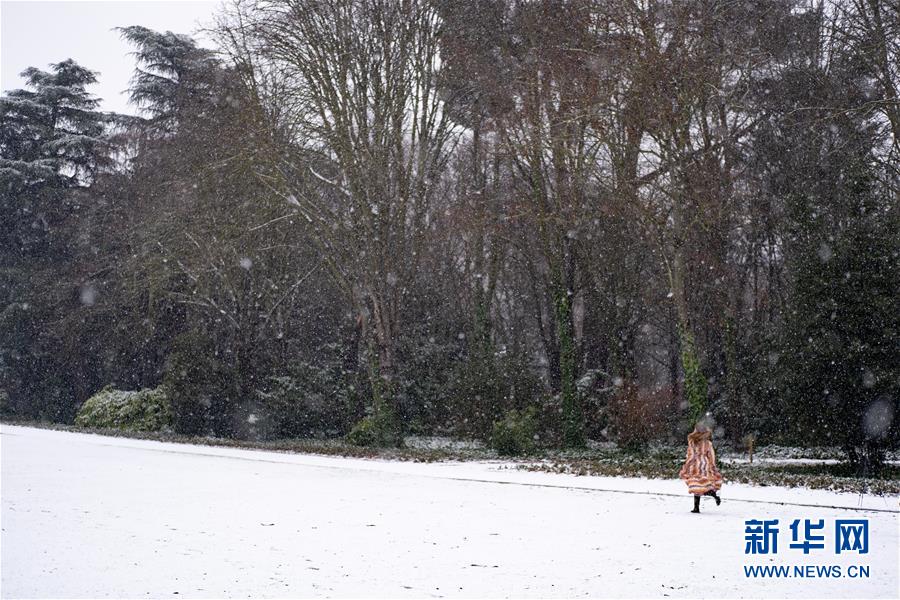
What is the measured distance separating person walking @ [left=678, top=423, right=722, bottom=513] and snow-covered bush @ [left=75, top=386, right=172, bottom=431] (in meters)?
21.4

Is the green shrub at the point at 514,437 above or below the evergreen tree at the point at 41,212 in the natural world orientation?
below

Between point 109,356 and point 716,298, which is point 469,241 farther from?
point 109,356

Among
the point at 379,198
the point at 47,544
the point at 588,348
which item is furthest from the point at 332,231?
the point at 47,544

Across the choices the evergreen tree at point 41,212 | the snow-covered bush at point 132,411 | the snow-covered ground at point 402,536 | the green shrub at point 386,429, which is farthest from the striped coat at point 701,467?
the evergreen tree at point 41,212

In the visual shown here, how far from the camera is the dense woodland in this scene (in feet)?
61.7

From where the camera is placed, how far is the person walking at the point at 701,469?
1162cm

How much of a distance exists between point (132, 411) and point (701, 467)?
23737 mm

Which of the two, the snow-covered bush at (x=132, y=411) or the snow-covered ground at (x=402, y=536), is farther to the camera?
the snow-covered bush at (x=132, y=411)

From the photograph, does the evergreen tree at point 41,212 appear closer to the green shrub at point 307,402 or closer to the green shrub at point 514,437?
the green shrub at point 307,402

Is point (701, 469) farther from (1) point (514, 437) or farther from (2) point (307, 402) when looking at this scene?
(2) point (307, 402)

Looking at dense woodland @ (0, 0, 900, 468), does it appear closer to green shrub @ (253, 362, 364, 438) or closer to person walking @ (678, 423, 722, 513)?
green shrub @ (253, 362, 364, 438)

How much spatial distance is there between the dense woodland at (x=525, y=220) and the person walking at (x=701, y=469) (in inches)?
247

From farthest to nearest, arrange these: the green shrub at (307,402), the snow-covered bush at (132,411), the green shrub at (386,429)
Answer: the snow-covered bush at (132,411), the green shrub at (307,402), the green shrub at (386,429)

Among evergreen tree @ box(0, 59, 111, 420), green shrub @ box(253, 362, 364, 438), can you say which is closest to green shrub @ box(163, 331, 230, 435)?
green shrub @ box(253, 362, 364, 438)
